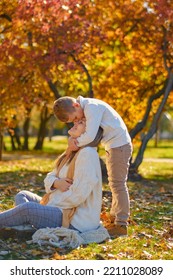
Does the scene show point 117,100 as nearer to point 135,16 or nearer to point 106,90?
point 106,90

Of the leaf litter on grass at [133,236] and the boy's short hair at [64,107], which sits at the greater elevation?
the boy's short hair at [64,107]

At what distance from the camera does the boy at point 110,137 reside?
24.1ft

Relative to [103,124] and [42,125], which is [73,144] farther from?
[42,125]

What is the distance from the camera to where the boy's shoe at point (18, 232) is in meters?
7.19

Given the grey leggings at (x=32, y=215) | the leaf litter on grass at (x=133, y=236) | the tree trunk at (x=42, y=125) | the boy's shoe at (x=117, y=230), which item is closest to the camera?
the leaf litter on grass at (x=133, y=236)

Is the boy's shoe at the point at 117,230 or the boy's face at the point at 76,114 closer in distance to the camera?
the boy's face at the point at 76,114

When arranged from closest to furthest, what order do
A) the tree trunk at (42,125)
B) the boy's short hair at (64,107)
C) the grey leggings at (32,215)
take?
Answer: the grey leggings at (32,215)
the boy's short hair at (64,107)
the tree trunk at (42,125)

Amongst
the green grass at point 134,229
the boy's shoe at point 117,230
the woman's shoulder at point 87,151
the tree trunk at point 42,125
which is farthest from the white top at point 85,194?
the tree trunk at point 42,125

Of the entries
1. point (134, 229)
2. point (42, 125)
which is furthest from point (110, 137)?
point (42, 125)

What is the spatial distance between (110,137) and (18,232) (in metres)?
1.62

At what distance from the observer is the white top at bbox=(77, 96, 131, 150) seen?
7375 mm

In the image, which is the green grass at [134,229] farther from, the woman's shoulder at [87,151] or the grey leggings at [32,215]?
the woman's shoulder at [87,151]

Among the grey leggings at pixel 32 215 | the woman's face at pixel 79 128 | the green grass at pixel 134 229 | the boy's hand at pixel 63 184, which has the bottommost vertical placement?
the green grass at pixel 134 229

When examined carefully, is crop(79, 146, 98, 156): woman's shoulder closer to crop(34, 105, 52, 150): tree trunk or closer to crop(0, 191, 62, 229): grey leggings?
crop(0, 191, 62, 229): grey leggings
